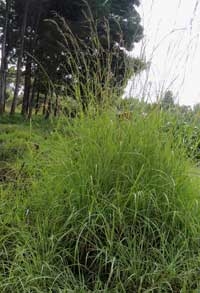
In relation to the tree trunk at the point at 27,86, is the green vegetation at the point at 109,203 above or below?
below

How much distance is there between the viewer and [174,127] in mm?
1908

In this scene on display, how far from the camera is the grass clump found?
1.34 m

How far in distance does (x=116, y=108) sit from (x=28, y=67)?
11127mm

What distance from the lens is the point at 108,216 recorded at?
1.54 meters

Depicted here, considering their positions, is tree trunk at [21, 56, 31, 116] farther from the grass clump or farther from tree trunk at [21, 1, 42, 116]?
the grass clump

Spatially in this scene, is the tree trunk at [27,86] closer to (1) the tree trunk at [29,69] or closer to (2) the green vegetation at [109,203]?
(1) the tree trunk at [29,69]

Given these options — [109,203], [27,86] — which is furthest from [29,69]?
[109,203]

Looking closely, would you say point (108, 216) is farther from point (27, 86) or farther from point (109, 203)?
point (27, 86)

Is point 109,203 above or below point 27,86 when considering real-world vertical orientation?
below

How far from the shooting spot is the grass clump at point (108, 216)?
4.41 ft

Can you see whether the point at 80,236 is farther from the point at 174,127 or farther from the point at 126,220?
the point at 174,127

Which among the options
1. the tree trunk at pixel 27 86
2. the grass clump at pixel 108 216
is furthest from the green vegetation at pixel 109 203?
the tree trunk at pixel 27 86

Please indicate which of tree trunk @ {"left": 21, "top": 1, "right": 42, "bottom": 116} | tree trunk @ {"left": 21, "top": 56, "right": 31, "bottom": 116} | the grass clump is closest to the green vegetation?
the grass clump

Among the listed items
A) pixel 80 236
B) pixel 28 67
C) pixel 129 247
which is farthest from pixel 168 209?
pixel 28 67
